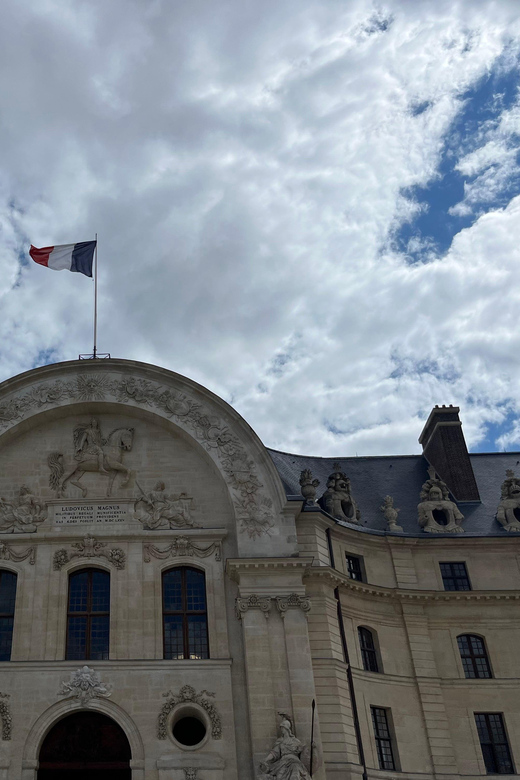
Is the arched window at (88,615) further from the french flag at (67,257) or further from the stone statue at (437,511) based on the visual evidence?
the stone statue at (437,511)

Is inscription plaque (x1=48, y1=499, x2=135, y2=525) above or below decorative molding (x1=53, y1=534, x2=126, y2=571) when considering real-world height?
above

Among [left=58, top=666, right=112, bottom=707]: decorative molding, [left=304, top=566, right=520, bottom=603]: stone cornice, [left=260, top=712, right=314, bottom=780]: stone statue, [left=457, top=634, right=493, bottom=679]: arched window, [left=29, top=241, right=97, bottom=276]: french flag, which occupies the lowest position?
[left=260, top=712, right=314, bottom=780]: stone statue

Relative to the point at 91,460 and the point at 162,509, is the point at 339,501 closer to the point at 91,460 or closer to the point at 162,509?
the point at 162,509

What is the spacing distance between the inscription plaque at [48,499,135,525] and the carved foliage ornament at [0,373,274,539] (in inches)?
153

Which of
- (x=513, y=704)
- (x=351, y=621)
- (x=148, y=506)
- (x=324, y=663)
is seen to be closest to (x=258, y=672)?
(x=324, y=663)

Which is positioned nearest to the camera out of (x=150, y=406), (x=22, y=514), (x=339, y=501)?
(x=22, y=514)

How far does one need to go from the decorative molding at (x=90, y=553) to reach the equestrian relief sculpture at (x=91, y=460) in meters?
2.07

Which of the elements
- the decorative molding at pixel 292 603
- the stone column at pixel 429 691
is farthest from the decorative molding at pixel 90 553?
the stone column at pixel 429 691

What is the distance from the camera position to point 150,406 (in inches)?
1266

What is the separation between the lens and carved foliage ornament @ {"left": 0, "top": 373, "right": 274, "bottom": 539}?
101ft

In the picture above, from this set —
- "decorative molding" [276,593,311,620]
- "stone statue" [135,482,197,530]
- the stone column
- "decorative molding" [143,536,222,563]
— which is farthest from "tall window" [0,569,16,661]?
the stone column

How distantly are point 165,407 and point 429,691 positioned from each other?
49.2ft

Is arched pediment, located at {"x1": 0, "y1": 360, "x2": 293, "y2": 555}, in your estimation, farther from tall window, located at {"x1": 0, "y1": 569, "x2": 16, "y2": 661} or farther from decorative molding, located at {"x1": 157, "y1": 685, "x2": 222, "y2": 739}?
decorative molding, located at {"x1": 157, "y1": 685, "x2": 222, "y2": 739}

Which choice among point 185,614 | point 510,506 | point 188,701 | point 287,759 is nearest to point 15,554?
point 185,614
